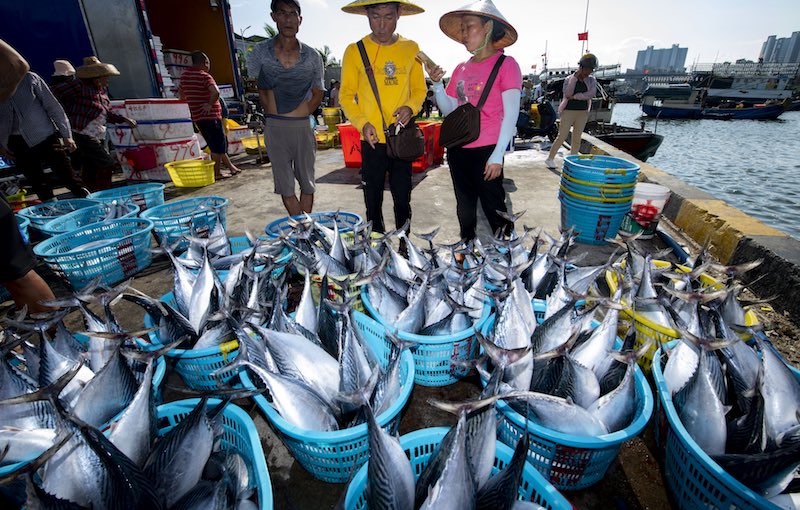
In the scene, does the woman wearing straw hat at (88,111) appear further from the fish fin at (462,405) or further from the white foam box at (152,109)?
the fish fin at (462,405)

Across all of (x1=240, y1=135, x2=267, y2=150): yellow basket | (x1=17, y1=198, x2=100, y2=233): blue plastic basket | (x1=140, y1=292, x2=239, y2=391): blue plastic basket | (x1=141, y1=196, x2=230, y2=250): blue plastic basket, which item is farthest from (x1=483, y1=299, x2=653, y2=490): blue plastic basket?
(x1=240, y1=135, x2=267, y2=150): yellow basket

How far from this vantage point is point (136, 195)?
4.36 m

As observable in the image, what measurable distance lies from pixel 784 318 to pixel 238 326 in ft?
12.2

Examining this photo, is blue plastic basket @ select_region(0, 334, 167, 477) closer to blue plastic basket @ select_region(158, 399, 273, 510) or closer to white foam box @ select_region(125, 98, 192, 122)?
blue plastic basket @ select_region(158, 399, 273, 510)

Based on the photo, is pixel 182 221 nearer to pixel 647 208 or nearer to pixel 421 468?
pixel 421 468

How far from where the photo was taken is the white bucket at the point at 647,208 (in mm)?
3566

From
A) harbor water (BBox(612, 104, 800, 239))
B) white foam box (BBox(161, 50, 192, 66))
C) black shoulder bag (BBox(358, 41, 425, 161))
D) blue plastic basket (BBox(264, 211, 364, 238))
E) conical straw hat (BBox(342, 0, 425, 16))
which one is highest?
white foam box (BBox(161, 50, 192, 66))

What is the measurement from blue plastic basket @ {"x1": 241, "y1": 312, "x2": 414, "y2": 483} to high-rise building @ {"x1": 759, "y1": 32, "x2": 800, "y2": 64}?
151 metres

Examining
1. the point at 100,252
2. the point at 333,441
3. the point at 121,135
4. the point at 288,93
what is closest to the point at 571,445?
the point at 333,441

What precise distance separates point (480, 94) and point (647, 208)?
2266 mm

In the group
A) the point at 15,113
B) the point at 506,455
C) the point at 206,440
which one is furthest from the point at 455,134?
the point at 15,113

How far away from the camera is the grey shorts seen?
11.7ft

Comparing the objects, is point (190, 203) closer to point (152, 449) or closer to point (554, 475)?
point (152, 449)

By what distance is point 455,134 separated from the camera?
9.39 ft
